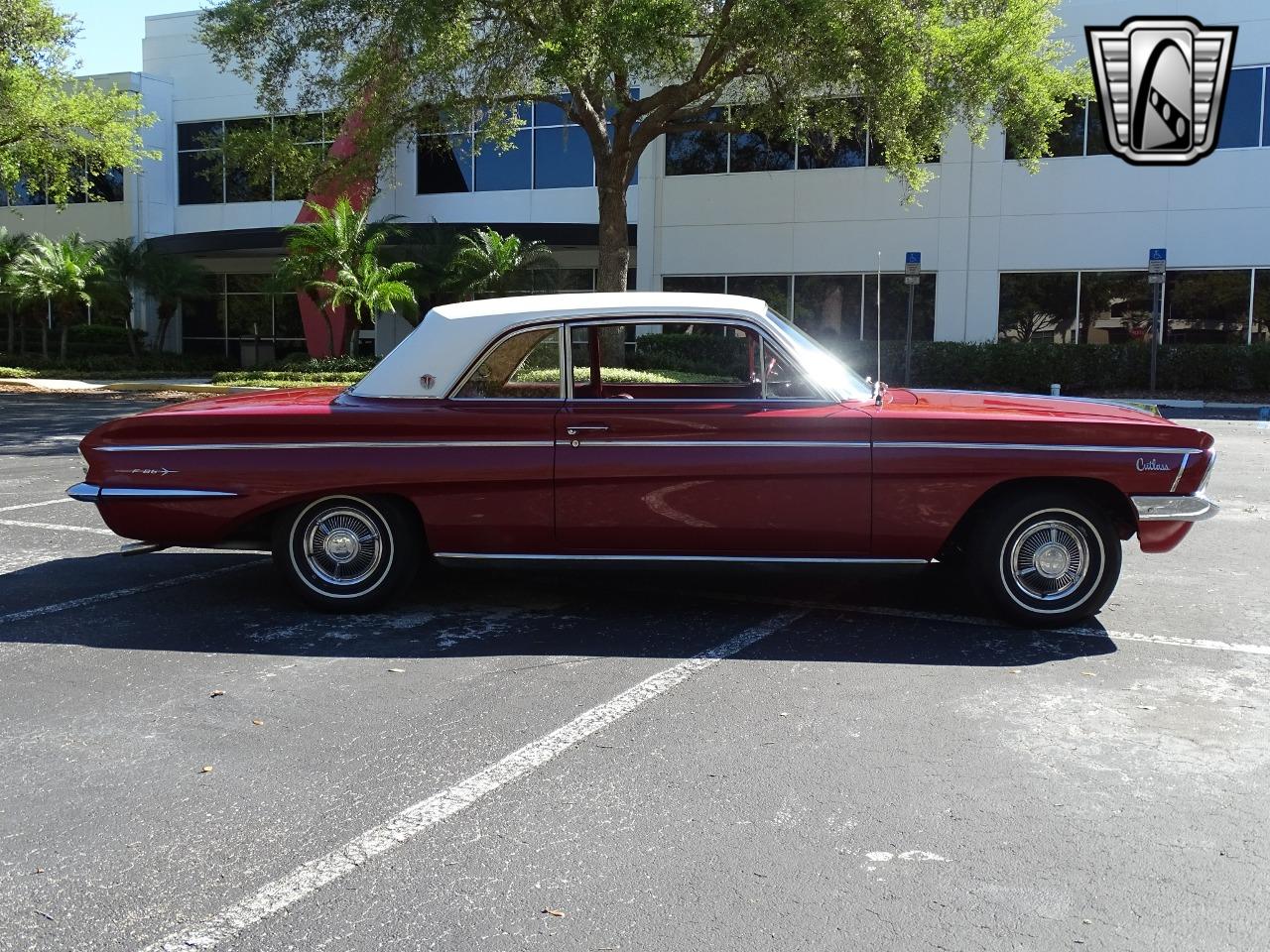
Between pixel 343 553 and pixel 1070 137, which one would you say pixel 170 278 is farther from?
pixel 343 553

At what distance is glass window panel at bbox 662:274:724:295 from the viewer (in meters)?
27.4

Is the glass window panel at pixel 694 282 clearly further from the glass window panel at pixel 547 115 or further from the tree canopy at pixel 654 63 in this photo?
the tree canopy at pixel 654 63

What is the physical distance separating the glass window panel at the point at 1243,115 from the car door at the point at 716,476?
21.1 m

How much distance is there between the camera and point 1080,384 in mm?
23656

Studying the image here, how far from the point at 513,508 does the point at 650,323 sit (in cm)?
117

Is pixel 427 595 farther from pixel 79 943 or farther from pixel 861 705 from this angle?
pixel 79 943

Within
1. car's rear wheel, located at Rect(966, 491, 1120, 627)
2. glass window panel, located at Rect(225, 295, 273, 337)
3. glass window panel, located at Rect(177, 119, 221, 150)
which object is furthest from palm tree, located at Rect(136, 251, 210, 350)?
car's rear wheel, located at Rect(966, 491, 1120, 627)

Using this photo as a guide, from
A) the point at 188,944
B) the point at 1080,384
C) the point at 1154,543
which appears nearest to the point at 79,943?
the point at 188,944

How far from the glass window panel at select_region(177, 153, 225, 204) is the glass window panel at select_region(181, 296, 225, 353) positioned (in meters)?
3.02

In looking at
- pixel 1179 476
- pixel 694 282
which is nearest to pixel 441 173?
pixel 694 282

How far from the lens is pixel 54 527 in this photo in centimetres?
841

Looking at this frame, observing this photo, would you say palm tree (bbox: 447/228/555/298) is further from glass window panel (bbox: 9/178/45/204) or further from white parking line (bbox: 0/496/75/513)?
glass window panel (bbox: 9/178/45/204)

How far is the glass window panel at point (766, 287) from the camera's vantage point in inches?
1035

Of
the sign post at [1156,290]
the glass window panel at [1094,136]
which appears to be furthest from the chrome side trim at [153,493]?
the glass window panel at [1094,136]
